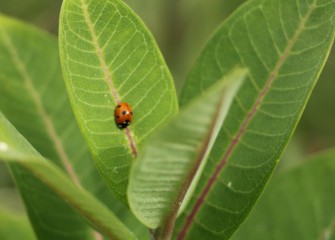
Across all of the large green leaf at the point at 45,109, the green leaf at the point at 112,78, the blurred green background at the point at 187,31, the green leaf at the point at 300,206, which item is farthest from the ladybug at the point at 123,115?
the blurred green background at the point at 187,31

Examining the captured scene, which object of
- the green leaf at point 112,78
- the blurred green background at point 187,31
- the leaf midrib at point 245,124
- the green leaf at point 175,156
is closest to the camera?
the green leaf at point 175,156

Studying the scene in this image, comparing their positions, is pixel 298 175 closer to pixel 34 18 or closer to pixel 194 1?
pixel 194 1

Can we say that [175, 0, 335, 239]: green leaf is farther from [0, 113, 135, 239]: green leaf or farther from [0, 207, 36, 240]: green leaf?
[0, 207, 36, 240]: green leaf

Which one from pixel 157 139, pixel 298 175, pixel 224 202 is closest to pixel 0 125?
pixel 157 139

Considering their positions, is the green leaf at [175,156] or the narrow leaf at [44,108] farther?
the narrow leaf at [44,108]

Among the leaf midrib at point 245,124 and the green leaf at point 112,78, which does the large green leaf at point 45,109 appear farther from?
the green leaf at point 112,78

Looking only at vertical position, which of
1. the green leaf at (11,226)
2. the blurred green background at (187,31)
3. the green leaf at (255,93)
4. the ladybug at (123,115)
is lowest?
the blurred green background at (187,31)

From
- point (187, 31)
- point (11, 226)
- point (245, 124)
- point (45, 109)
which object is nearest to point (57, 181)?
point (245, 124)
